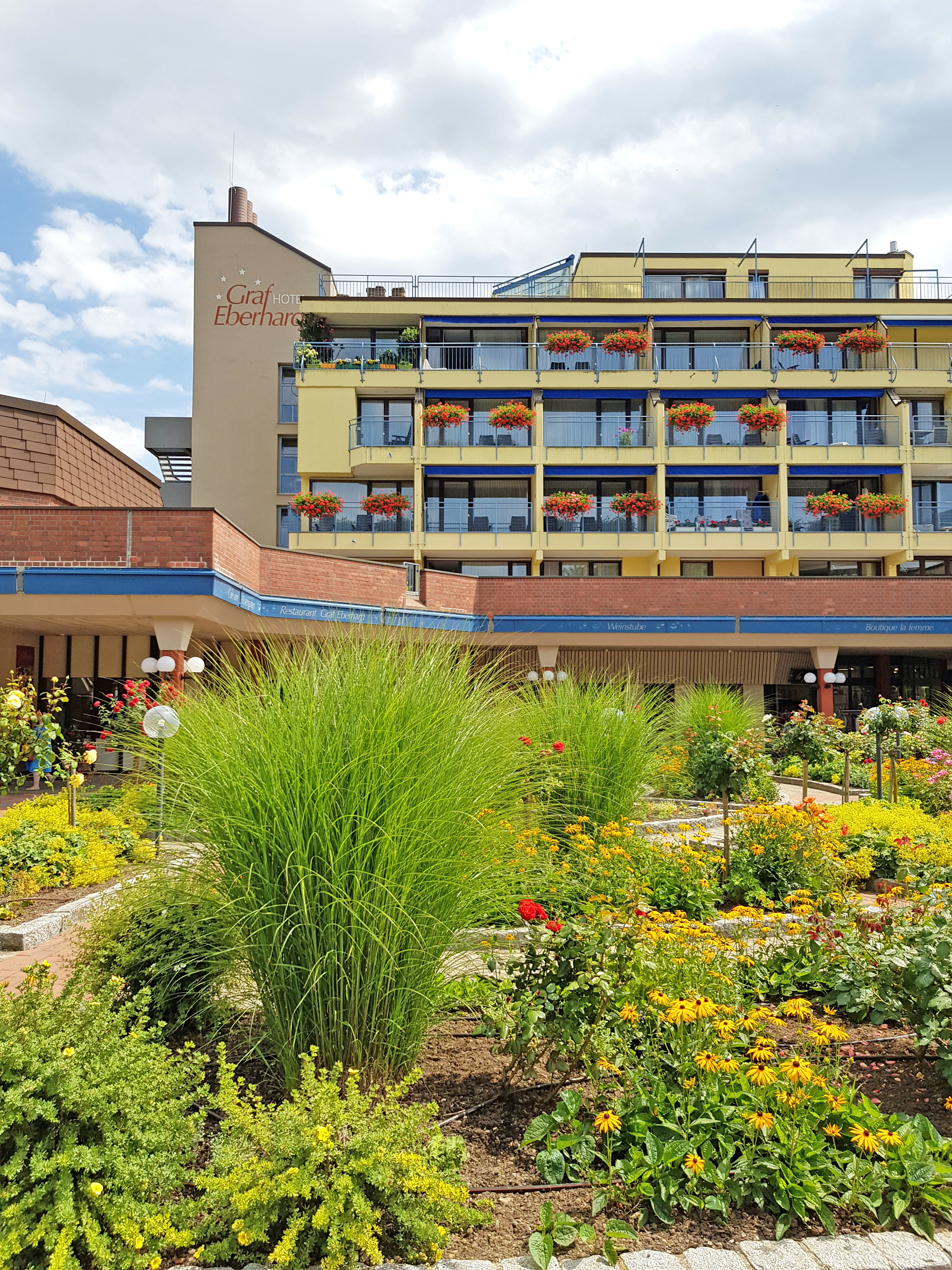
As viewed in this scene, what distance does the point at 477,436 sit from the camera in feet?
90.1

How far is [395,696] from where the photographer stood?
315 cm

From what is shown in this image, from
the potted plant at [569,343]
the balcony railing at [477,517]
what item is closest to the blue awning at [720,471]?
the potted plant at [569,343]

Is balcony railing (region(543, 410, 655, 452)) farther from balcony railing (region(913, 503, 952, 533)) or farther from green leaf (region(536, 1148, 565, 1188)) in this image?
green leaf (region(536, 1148, 565, 1188))

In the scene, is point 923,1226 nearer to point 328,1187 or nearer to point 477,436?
point 328,1187

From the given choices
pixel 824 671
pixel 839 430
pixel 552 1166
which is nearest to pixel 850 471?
pixel 839 430

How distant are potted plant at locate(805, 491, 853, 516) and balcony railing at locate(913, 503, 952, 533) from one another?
8.24ft

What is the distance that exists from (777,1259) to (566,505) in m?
24.8

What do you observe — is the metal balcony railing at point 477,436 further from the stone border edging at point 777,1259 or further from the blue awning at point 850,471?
the stone border edging at point 777,1259

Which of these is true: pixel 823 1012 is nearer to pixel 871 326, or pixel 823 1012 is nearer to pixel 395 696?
pixel 395 696

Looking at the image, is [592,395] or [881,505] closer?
[881,505]

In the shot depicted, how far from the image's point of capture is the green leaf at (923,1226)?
8.02 feet

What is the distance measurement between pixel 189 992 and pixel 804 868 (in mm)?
4886

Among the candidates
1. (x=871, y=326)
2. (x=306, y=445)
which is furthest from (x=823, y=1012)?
(x=871, y=326)

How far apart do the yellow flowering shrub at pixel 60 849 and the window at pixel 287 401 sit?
2345 cm
